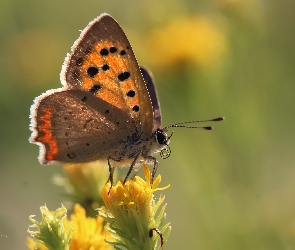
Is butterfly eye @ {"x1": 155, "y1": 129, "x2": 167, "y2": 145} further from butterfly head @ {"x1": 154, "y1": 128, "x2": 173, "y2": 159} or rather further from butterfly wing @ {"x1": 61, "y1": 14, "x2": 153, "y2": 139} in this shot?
butterfly wing @ {"x1": 61, "y1": 14, "x2": 153, "y2": 139}

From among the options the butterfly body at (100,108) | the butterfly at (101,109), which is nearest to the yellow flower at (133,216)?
the butterfly at (101,109)

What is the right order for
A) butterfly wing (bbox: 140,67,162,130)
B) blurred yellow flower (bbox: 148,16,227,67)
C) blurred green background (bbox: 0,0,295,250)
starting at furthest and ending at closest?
blurred yellow flower (bbox: 148,16,227,67) < blurred green background (bbox: 0,0,295,250) < butterfly wing (bbox: 140,67,162,130)

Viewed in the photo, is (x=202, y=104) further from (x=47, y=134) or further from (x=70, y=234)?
(x=70, y=234)

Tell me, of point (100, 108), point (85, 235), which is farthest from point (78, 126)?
point (85, 235)

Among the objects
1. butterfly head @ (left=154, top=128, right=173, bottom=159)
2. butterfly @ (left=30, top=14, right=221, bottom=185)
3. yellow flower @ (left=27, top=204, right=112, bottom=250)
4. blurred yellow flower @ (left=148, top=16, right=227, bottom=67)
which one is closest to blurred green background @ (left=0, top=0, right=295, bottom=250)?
blurred yellow flower @ (left=148, top=16, right=227, bottom=67)

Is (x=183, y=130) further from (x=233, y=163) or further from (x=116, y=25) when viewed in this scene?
(x=116, y=25)
